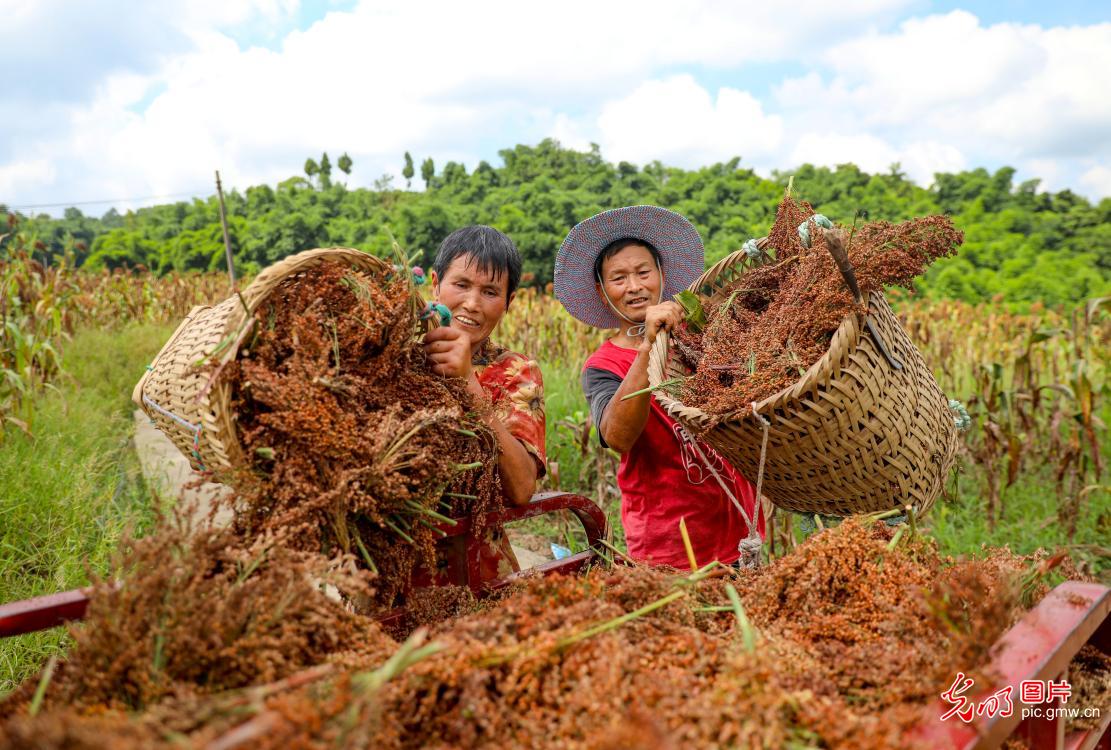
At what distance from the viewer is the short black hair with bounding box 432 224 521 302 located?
7.44 feet

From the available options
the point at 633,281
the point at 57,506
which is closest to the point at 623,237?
the point at 633,281

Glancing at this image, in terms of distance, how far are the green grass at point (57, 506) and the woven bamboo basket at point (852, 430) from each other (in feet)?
5.24

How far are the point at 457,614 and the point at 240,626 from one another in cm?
55

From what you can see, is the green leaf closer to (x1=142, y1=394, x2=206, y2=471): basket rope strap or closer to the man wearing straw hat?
the man wearing straw hat

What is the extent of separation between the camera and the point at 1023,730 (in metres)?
1.25

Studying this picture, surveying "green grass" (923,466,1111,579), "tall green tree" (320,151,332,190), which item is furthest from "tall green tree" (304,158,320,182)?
"green grass" (923,466,1111,579)

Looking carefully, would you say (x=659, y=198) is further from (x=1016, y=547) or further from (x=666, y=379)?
(x=666, y=379)

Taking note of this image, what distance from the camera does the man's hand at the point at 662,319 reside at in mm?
2064

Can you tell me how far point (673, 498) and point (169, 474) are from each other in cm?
435

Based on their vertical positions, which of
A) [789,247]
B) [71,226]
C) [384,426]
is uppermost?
[71,226]

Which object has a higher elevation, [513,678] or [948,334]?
[513,678]

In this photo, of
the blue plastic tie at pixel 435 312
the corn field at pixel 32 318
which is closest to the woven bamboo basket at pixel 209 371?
the blue plastic tie at pixel 435 312

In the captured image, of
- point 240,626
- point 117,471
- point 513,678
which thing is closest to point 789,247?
point 513,678

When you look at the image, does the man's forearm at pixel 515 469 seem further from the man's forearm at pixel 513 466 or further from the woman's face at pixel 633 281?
the woman's face at pixel 633 281
